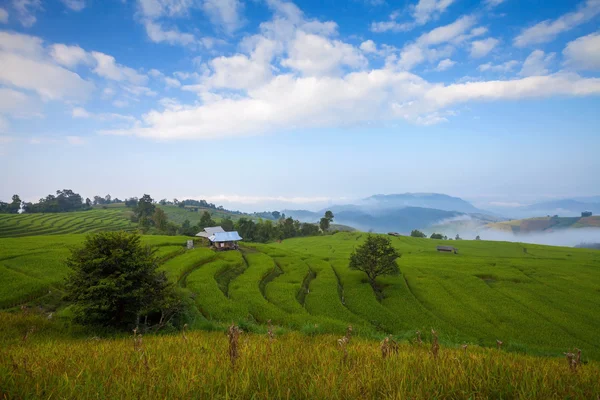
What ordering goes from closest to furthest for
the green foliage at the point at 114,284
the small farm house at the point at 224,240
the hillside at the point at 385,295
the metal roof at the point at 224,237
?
the green foliage at the point at 114,284
the hillside at the point at 385,295
the metal roof at the point at 224,237
the small farm house at the point at 224,240

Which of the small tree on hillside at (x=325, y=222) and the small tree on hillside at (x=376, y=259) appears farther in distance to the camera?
the small tree on hillside at (x=325, y=222)

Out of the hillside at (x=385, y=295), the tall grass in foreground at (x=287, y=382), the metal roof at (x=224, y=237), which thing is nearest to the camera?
the tall grass in foreground at (x=287, y=382)

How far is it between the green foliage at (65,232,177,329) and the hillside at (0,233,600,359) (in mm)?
4629

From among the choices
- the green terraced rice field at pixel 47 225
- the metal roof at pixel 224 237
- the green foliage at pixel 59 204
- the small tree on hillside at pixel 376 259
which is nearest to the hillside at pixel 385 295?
the small tree on hillside at pixel 376 259

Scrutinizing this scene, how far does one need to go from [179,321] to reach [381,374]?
21.2 meters

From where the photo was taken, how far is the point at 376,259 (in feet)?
133

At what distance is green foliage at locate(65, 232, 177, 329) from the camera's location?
1730cm

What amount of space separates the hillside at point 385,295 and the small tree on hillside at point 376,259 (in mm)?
2377

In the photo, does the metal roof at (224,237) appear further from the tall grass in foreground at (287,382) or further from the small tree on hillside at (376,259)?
the tall grass in foreground at (287,382)

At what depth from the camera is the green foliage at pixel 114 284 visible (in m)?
17.3

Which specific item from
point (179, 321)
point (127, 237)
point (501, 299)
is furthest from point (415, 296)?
point (127, 237)

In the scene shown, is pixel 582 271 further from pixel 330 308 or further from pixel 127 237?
pixel 127 237

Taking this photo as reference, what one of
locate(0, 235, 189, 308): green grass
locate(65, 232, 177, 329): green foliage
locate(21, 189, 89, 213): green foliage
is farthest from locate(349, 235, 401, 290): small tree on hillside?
locate(21, 189, 89, 213): green foliage

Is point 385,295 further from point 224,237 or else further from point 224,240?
point 224,237
